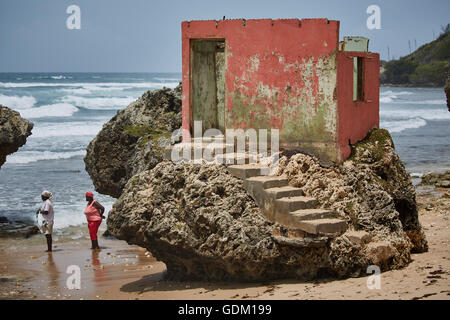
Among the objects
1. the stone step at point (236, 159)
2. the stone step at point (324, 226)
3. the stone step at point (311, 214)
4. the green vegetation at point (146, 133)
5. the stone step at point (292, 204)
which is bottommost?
the stone step at point (324, 226)

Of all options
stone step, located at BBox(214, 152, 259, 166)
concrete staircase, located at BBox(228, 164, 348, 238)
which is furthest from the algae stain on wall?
concrete staircase, located at BBox(228, 164, 348, 238)

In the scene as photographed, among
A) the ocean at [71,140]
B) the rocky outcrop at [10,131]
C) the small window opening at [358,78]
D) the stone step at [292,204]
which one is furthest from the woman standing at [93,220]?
the small window opening at [358,78]

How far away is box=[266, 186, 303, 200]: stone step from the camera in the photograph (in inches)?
375

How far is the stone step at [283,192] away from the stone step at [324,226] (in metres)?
0.55

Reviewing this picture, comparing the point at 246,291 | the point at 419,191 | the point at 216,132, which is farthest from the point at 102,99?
the point at 246,291

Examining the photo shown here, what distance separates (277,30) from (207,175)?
261 centimetres

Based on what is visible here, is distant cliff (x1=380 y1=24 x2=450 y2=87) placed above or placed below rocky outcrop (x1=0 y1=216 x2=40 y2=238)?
above

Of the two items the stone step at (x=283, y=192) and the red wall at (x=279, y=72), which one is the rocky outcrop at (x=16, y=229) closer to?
the red wall at (x=279, y=72)

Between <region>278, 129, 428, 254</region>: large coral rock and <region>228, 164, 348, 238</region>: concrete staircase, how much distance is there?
25 cm

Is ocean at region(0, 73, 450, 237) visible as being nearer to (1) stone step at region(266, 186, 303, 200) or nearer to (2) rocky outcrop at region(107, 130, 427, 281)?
(2) rocky outcrop at region(107, 130, 427, 281)

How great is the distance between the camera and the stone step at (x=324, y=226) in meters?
9.16

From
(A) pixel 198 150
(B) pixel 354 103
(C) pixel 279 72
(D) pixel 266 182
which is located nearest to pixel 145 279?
(A) pixel 198 150

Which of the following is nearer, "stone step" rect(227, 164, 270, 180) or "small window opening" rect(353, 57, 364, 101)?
"stone step" rect(227, 164, 270, 180)

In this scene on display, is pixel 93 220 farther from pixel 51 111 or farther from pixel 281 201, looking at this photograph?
pixel 51 111
